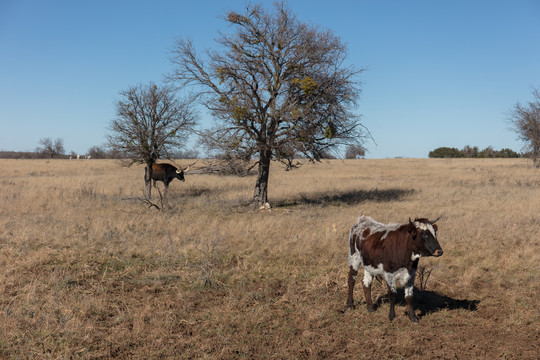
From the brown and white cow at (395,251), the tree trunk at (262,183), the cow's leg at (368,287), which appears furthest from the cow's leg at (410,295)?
the tree trunk at (262,183)

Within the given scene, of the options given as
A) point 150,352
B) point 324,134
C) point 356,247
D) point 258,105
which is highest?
point 258,105

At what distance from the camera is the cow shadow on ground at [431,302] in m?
6.75

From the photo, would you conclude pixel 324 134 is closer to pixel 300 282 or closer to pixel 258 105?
pixel 258 105

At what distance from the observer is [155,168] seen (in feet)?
68.6

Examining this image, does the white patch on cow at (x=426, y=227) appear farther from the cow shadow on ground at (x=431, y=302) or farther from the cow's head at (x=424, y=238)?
the cow shadow on ground at (x=431, y=302)

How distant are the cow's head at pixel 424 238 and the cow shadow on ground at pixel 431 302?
4.98 ft

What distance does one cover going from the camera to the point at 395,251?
589cm

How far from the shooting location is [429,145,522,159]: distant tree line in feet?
250

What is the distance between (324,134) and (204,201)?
6205 mm

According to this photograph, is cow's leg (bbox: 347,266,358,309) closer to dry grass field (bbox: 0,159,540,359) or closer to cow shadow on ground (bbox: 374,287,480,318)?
dry grass field (bbox: 0,159,540,359)

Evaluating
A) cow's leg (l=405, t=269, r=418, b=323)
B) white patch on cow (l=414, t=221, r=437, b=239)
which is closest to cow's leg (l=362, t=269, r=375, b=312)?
cow's leg (l=405, t=269, r=418, b=323)

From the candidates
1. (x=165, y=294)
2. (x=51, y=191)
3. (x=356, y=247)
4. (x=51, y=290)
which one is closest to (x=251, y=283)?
(x=165, y=294)

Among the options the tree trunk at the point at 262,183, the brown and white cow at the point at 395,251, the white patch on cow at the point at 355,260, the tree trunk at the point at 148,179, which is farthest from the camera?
the tree trunk at the point at 148,179

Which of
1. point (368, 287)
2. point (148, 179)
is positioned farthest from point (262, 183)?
point (368, 287)
